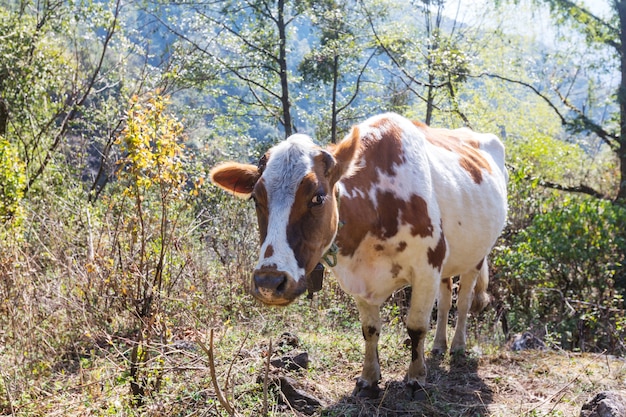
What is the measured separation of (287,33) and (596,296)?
36.4 ft

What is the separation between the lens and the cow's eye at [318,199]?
12.9ft

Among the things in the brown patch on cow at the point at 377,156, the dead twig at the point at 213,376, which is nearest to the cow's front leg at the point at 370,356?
the brown patch on cow at the point at 377,156

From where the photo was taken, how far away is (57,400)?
4723 millimetres

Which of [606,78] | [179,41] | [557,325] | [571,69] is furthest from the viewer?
[179,41]

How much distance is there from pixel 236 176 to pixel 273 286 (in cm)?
120

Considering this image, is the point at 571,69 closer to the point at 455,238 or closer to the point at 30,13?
the point at 455,238

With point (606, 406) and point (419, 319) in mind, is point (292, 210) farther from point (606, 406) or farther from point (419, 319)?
point (606, 406)

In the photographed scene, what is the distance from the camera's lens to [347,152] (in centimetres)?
441

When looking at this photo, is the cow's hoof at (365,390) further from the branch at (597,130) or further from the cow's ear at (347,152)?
the branch at (597,130)

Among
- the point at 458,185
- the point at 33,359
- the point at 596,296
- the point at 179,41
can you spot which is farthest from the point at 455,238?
the point at 179,41

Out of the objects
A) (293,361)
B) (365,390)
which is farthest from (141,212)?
(365,390)

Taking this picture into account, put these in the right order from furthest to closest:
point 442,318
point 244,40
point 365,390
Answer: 1. point 244,40
2. point 442,318
3. point 365,390

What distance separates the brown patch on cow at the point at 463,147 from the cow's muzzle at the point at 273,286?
289cm

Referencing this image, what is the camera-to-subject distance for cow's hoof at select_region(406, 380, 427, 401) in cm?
502
